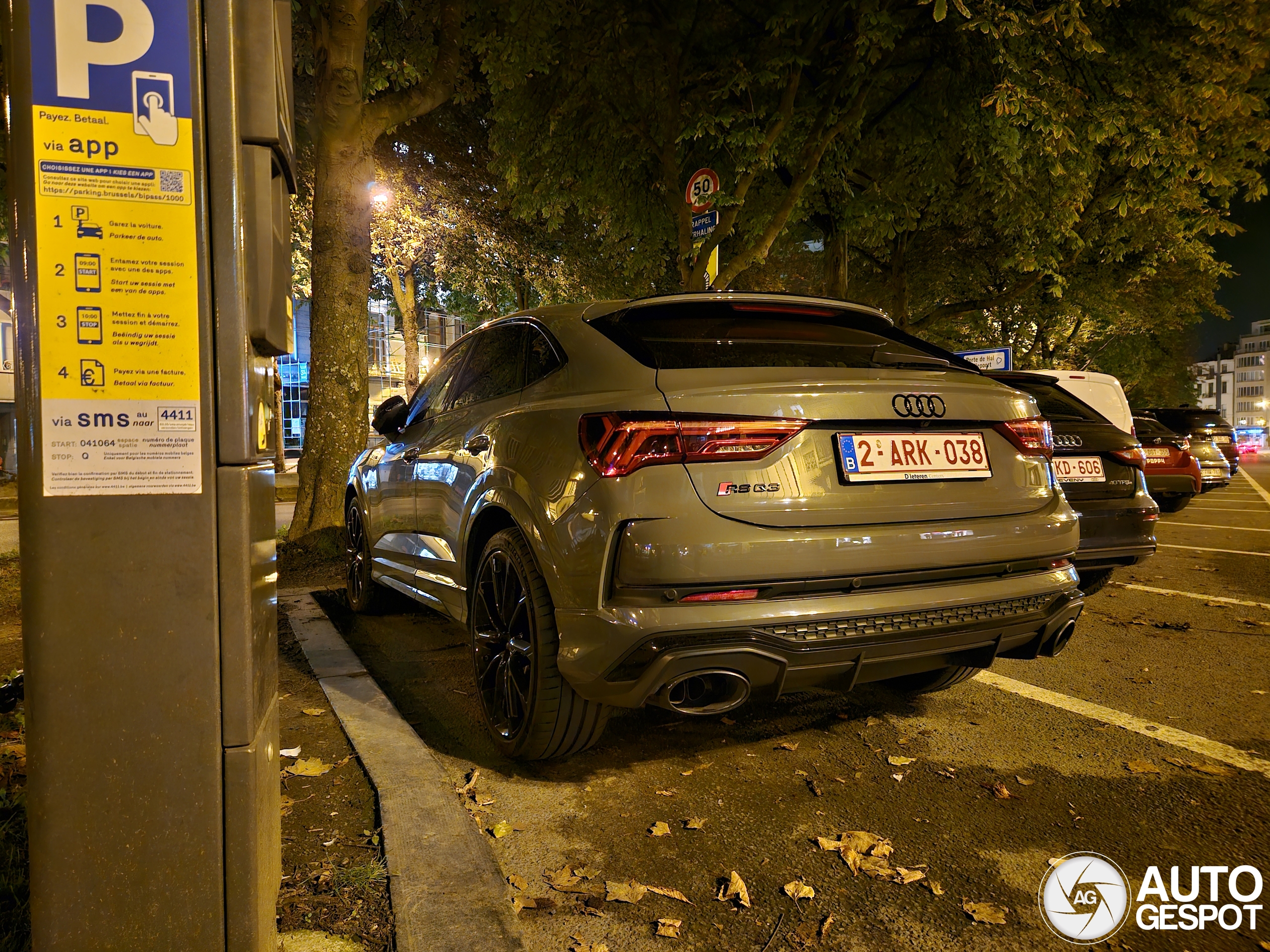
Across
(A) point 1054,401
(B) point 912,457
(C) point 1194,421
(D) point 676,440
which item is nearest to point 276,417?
(D) point 676,440

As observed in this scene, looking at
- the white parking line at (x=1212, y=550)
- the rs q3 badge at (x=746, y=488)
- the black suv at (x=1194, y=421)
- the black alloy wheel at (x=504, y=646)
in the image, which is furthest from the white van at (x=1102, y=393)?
the black suv at (x=1194, y=421)

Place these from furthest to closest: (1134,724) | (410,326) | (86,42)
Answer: (410,326), (1134,724), (86,42)

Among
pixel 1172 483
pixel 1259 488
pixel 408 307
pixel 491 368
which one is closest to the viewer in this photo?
pixel 491 368

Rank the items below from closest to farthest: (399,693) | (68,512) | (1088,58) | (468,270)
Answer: (68,512) → (399,693) → (1088,58) → (468,270)

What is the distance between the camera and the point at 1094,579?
5.56 meters

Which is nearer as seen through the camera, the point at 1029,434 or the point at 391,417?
the point at 1029,434

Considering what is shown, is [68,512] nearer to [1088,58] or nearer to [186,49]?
[186,49]

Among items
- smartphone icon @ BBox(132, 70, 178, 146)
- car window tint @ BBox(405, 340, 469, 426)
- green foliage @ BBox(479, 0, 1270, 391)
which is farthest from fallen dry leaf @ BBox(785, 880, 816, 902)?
green foliage @ BBox(479, 0, 1270, 391)

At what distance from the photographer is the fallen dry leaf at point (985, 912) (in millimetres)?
2078

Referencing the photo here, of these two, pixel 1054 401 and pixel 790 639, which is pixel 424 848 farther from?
pixel 1054 401

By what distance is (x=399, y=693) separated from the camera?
153 inches

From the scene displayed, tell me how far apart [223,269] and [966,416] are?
2.30 m

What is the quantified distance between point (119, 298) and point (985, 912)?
238cm

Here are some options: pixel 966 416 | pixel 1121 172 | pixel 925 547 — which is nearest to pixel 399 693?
pixel 925 547
